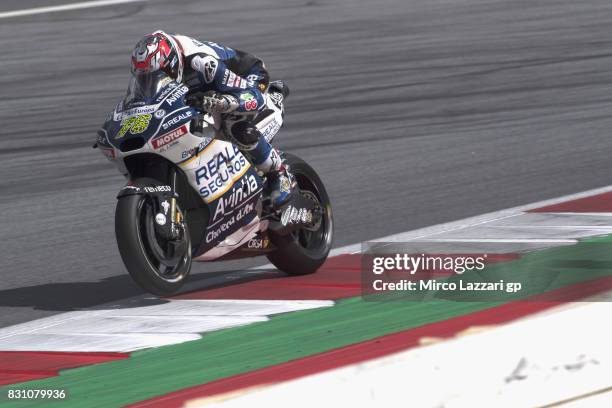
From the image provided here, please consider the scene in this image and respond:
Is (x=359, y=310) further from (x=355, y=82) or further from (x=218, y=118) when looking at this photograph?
(x=355, y=82)

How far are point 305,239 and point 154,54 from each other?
1.58 meters

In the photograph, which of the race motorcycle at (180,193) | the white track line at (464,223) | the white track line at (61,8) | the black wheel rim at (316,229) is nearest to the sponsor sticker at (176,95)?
the race motorcycle at (180,193)

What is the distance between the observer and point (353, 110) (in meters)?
14.5

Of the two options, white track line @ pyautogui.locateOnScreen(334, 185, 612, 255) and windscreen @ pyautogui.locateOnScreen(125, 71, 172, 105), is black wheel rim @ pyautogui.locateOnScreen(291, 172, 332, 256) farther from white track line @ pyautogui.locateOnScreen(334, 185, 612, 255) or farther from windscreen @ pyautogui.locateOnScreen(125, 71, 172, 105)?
windscreen @ pyautogui.locateOnScreen(125, 71, 172, 105)

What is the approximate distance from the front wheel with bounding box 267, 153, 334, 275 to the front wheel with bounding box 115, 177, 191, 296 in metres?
0.80

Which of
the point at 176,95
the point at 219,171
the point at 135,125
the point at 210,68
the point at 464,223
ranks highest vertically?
the point at 210,68

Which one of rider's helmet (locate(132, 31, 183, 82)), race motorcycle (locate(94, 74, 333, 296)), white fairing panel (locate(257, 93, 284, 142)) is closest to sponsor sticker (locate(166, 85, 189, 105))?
race motorcycle (locate(94, 74, 333, 296))

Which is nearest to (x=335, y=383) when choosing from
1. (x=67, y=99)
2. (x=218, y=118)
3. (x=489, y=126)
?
(x=218, y=118)

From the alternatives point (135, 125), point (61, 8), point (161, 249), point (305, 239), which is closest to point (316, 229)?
point (305, 239)

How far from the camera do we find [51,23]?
2188cm

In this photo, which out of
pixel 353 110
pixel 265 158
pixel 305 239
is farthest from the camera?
pixel 353 110

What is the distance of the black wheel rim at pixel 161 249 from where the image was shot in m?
6.89

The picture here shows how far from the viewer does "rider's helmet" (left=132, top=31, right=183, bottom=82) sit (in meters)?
6.99

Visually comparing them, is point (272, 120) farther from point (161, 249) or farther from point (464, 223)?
point (464, 223)
